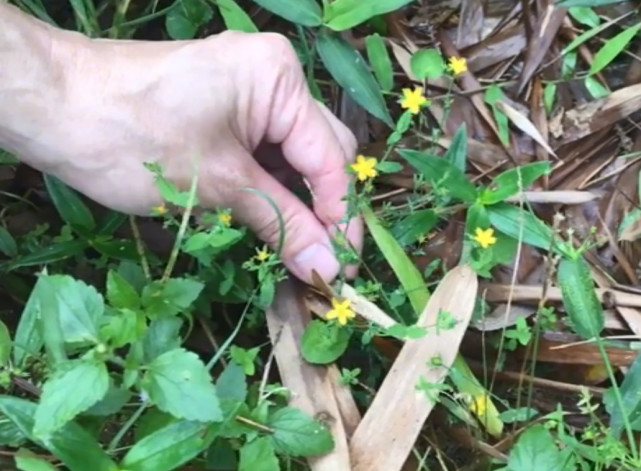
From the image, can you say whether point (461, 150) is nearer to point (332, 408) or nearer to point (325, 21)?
point (325, 21)

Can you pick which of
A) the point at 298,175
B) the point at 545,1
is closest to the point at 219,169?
the point at 298,175

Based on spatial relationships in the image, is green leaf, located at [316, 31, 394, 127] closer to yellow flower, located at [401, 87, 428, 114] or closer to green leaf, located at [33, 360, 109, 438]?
yellow flower, located at [401, 87, 428, 114]

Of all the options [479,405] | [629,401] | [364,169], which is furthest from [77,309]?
[629,401]

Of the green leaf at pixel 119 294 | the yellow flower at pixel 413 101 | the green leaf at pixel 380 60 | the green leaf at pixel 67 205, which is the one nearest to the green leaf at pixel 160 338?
the green leaf at pixel 119 294

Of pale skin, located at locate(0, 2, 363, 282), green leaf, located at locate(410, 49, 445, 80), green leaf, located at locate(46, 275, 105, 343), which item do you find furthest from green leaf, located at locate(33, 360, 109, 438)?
green leaf, located at locate(410, 49, 445, 80)

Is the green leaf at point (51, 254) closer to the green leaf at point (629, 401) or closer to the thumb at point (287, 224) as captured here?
the thumb at point (287, 224)
